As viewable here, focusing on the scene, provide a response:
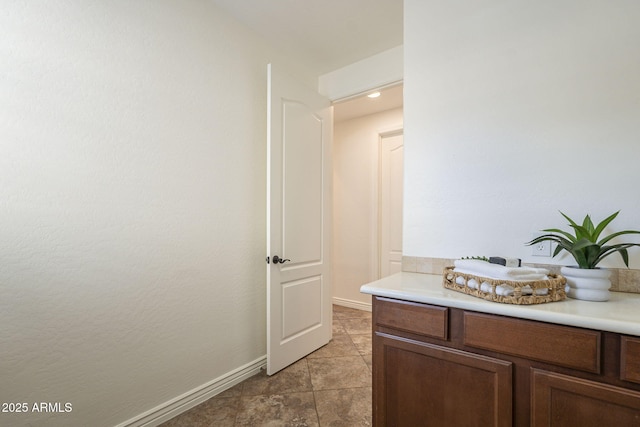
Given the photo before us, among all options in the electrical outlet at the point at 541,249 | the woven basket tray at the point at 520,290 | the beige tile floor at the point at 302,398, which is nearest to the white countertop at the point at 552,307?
the woven basket tray at the point at 520,290

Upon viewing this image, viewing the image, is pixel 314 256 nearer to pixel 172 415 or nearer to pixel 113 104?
pixel 172 415

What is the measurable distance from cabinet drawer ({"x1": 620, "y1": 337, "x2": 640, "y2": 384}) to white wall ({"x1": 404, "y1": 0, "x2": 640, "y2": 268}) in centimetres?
58

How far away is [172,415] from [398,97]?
10.8ft

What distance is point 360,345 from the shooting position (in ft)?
8.81

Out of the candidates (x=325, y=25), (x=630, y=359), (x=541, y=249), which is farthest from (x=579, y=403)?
(x=325, y=25)

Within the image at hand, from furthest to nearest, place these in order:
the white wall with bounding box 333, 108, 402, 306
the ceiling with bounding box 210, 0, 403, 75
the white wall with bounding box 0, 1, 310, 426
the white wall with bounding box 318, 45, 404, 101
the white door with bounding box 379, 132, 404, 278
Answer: the white wall with bounding box 333, 108, 402, 306, the white door with bounding box 379, 132, 404, 278, the white wall with bounding box 318, 45, 404, 101, the ceiling with bounding box 210, 0, 403, 75, the white wall with bounding box 0, 1, 310, 426

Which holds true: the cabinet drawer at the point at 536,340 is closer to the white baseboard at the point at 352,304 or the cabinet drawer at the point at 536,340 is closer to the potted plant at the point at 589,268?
the potted plant at the point at 589,268

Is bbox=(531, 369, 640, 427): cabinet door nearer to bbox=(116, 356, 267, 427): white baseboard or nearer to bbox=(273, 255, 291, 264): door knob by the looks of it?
bbox=(273, 255, 291, 264): door knob

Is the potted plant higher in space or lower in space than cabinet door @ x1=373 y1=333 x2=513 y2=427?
higher

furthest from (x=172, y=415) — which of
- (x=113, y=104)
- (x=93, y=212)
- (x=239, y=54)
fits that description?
(x=239, y=54)

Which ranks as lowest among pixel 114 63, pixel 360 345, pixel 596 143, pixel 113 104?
pixel 360 345

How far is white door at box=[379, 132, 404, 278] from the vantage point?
3.54 metres

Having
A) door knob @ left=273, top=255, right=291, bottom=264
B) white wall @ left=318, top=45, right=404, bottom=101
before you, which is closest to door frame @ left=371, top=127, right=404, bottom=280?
white wall @ left=318, top=45, right=404, bottom=101

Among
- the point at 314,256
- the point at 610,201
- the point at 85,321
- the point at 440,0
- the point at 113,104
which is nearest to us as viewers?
the point at 610,201
